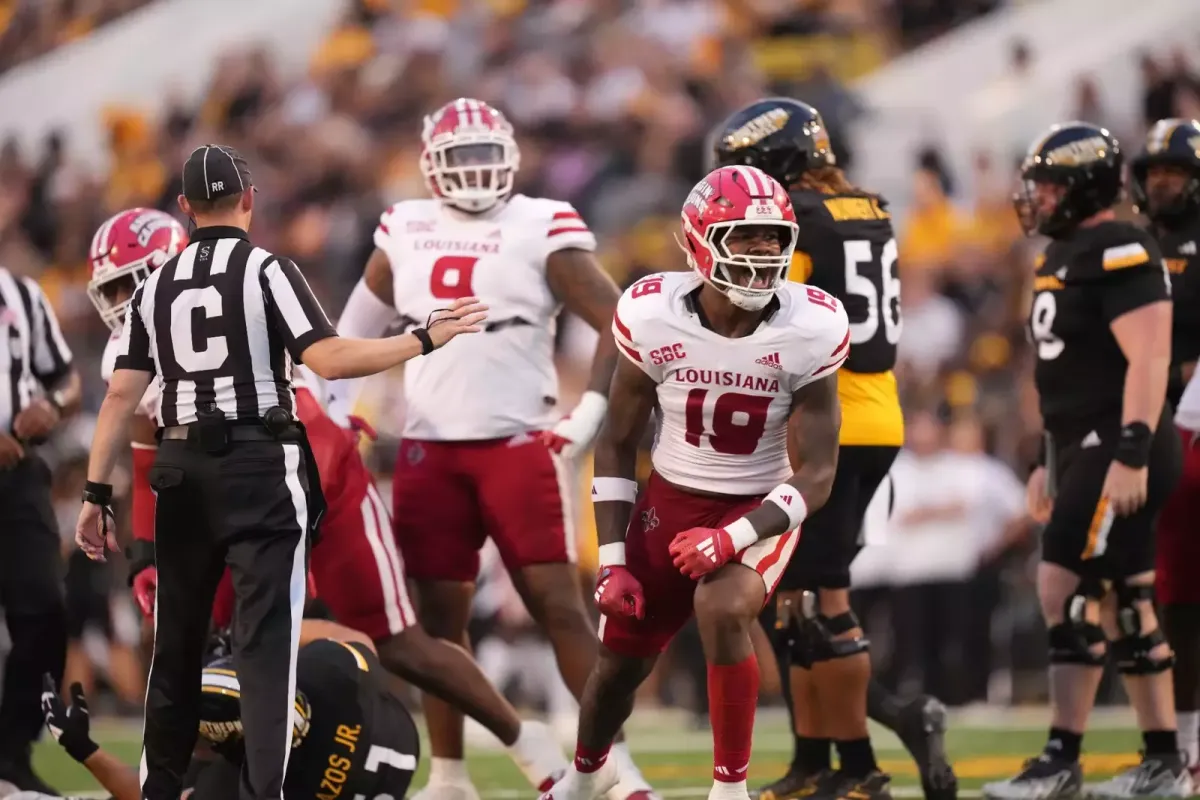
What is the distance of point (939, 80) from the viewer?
1381cm

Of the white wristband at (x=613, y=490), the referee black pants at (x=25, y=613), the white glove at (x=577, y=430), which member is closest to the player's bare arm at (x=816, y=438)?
the white wristband at (x=613, y=490)

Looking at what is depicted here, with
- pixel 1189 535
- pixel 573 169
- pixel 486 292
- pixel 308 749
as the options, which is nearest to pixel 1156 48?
pixel 573 169

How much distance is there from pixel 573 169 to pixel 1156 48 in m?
4.22

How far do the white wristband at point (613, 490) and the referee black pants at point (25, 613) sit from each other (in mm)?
2279

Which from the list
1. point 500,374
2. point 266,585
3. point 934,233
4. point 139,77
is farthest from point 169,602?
point 139,77

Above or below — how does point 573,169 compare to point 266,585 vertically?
above

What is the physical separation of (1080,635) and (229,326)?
10.3 feet

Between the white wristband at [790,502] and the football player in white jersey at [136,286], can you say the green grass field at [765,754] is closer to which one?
the football player in white jersey at [136,286]

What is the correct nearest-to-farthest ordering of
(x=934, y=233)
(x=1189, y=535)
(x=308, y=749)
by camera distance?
(x=308, y=749)
(x=1189, y=535)
(x=934, y=233)

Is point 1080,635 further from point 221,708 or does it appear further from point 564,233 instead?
point 221,708

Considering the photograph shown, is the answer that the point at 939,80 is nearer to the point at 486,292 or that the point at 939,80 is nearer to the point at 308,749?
the point at 486,292

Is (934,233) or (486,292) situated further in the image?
(934,233)

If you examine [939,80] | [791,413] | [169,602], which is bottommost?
[169,602]

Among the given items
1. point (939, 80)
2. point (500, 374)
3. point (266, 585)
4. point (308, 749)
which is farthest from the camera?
point (939, 80)
